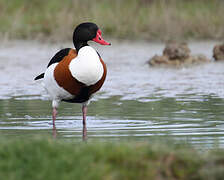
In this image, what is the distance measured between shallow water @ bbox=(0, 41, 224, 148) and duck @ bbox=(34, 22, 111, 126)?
0.45 metres

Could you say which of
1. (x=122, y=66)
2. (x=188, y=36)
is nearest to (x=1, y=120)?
(x=122, y=66)

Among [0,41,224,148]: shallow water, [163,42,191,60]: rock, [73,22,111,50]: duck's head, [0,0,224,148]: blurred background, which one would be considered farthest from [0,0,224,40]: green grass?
[73,22,111,50]: duck's head

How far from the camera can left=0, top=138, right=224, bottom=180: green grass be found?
4641 millimetres

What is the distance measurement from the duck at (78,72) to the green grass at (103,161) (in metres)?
2.22

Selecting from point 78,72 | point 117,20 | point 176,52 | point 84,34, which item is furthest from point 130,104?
point 117,20

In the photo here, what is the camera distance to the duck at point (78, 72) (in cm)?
736

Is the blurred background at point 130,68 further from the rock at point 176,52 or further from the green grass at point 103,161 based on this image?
the green grass at point 103,161

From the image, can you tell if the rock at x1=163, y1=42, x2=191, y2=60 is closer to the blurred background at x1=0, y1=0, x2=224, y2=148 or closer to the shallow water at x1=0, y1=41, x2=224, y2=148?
the blurred background at x1=0, y1=0, x2=224, y2=148

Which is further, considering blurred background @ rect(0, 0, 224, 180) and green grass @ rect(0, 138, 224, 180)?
blurred background @ rect(0, 0, 224, 180)

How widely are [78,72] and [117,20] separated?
458 inches

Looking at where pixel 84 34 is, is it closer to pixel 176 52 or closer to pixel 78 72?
pixel 78 72

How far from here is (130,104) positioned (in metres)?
9.65

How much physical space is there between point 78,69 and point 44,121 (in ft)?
4.52

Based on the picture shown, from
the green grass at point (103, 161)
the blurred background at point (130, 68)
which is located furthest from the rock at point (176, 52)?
the green grass at point (103, 161)
